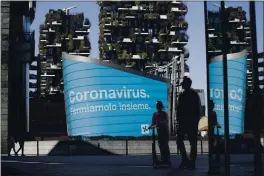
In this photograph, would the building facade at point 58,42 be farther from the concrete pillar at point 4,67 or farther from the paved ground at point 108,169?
the paved ground at point 108,169

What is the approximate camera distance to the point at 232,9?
229 inches

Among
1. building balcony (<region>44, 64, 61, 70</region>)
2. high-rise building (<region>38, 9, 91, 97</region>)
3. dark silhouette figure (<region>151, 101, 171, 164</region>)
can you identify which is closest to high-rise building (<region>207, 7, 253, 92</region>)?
dark silhouette figure (<region>151, 101, 171, 164</region>)

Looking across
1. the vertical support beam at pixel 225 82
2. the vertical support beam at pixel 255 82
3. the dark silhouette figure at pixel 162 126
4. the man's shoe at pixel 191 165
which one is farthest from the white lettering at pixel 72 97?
the vertical support beam at pixel 255 82

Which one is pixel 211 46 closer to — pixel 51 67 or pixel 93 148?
pixel 93 148

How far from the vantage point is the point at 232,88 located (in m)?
6.10

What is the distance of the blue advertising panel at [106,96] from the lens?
157ft

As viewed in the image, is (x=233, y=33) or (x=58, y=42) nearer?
(x=233, y=33)

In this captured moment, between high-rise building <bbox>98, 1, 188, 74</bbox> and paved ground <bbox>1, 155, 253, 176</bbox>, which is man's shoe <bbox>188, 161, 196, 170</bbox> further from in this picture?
high-rise building <bbox>98, 1, 188, 74</bbox>

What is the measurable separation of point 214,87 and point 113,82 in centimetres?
4183

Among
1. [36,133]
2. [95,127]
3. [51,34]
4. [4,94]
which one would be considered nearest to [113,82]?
[95,127]

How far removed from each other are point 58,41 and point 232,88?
86729 mm

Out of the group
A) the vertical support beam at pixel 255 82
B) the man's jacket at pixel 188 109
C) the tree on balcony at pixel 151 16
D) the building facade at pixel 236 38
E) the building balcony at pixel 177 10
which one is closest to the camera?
the vertical support beam at pixel 255 82

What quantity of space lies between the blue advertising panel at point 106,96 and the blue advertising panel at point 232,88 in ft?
134

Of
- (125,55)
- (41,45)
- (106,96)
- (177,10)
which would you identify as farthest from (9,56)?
(177,10)
